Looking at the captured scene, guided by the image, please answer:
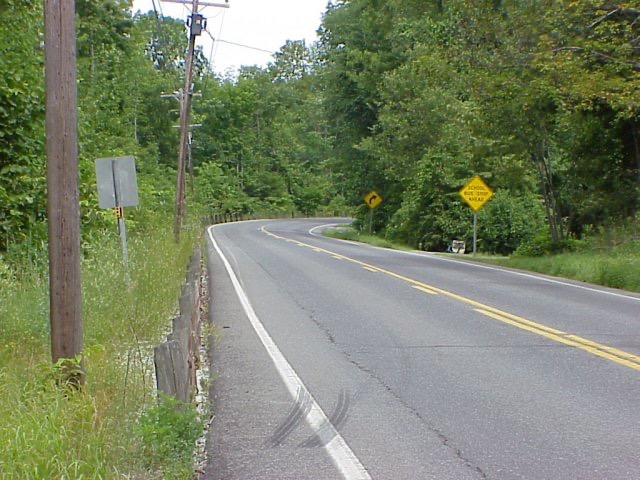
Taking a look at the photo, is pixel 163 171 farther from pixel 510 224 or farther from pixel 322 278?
pixel 322 278

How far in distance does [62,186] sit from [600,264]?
625 inches

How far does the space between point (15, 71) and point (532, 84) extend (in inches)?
512

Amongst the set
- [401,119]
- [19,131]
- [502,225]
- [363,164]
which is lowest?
[502,225]

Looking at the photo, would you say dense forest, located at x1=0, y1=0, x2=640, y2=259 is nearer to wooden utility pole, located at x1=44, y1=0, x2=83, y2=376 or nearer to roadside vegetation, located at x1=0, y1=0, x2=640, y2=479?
roadside vegetation, located at x1=0, y1=0, x2=640, y2=479

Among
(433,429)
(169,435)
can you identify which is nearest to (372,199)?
(433,429)

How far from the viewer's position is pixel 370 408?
755cm

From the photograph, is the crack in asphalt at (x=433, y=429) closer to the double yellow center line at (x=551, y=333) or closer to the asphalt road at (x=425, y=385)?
the asphalt road at (x=425, y=385)

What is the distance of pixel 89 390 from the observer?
6625mm

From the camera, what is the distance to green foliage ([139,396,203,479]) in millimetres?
5433

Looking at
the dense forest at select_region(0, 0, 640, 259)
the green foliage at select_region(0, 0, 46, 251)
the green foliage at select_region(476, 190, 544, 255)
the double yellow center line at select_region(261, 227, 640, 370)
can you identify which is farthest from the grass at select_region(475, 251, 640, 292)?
the green foliage at select_region(476, 190, 544, 255)

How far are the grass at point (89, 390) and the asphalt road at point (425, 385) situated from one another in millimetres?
682

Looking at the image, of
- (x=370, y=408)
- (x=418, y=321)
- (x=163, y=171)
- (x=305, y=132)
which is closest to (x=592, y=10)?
(x=418, y=321)

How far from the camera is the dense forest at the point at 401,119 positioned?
60.6 ft

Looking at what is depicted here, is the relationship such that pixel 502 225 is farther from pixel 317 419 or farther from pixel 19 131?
pixel 317 419
